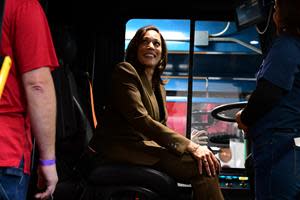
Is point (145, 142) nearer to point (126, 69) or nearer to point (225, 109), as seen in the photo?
point (126, 69)

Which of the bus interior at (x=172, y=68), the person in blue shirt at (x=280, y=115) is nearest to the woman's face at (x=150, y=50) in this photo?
the bus interior at (x=172, y=68)

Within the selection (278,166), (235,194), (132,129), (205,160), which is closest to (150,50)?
(132,129)

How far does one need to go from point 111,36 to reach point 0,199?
2650mm

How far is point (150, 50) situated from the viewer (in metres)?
2.30

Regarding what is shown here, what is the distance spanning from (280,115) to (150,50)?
1015 mm

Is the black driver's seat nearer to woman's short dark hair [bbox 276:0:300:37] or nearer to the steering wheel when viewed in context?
the steering wheel

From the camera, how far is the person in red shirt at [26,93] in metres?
1.00

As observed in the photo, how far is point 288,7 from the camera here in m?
1.48

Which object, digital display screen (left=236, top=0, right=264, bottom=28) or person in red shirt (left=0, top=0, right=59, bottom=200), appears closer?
person in red shirt (left=0, top=0, right=59, bottom=200)

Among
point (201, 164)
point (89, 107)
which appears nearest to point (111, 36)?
point (89, 107)

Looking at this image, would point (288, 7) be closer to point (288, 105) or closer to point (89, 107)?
point (288, 105)

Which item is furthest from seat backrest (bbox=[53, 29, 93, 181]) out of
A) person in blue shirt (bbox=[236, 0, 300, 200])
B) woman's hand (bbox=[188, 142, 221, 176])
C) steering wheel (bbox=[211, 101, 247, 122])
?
person in blue shirt (bbox=[236, 0, 300, 200])

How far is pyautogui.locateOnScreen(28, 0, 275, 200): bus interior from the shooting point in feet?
7.41

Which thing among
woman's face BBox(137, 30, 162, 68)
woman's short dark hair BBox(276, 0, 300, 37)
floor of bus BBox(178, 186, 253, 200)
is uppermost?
A: woman's short dark hair BBox(276, 0, 300, 37)
